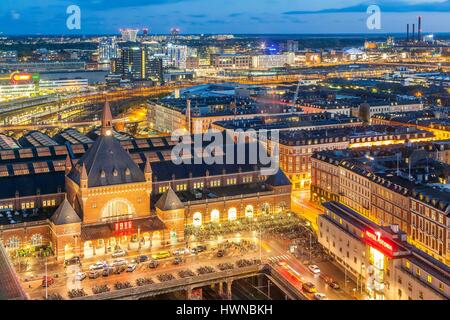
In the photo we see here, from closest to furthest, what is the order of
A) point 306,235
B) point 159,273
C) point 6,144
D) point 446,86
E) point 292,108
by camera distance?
1. point 159,273
2. point 306,235
3. point 6,144
4. point 292,108
5. point 446,86

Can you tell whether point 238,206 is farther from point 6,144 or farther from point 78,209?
point 6,144

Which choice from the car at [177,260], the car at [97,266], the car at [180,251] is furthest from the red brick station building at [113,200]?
the car at [177,260]

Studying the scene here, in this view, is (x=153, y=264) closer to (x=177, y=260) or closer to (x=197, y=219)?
(x=177, y=260)

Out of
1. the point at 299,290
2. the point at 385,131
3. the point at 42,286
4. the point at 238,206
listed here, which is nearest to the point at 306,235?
the point at 238,206

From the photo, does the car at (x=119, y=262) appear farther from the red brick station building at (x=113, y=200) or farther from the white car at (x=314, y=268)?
the white car at (x=314, y=268)

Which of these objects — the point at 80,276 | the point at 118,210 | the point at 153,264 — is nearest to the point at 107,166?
the point at 118,210
